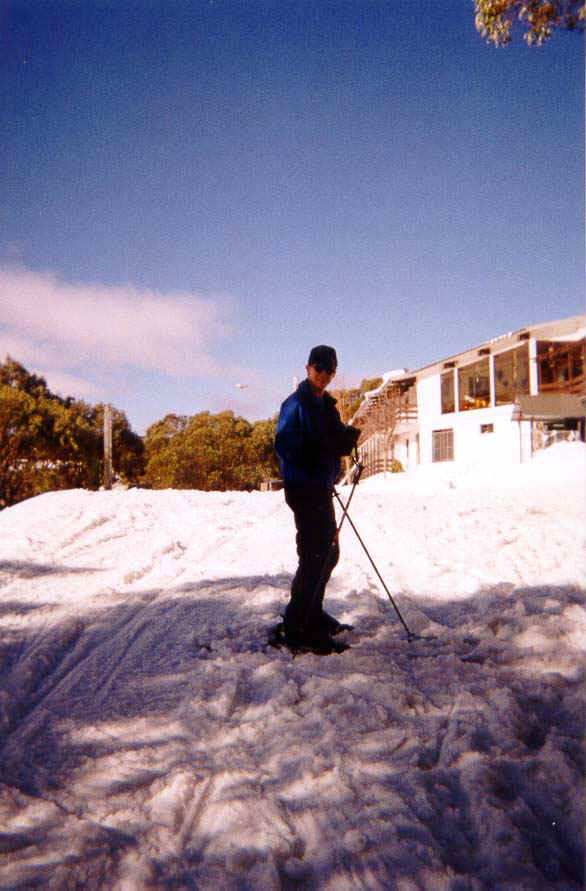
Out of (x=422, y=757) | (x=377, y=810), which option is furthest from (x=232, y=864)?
(x=422, y=757)

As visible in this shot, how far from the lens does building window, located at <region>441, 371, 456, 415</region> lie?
26.2m

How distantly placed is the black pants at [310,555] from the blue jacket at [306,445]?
10cm

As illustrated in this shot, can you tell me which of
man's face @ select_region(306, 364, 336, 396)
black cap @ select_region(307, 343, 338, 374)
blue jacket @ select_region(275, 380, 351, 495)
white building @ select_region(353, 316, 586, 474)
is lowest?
blue jacket @ select_region(275, 380, 351, 495)

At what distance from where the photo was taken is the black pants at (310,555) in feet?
10.4

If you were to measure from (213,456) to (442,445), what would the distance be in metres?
12.8

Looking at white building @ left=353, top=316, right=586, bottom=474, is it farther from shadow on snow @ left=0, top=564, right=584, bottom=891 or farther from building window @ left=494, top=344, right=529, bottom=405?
shadow on snow @ left=0, top=564, right=584, bottom=891

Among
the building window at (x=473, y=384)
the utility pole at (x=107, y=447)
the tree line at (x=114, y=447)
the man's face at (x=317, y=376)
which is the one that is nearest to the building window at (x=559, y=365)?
the building window at (x=473, y=384)

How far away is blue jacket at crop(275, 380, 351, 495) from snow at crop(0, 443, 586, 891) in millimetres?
1051

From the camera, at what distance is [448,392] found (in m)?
26.6

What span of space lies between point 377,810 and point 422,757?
385mm

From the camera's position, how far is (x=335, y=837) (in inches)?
64.9

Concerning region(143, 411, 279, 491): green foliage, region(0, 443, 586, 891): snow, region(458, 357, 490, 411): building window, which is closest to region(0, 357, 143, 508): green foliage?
region(143, 411, 279, 491): green foliage

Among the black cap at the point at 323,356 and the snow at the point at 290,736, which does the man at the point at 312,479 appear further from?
the snow at the point at 290,736

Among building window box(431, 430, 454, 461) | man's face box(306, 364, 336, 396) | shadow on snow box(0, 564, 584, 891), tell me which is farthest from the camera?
building window box(431, 430, 454, 461)
